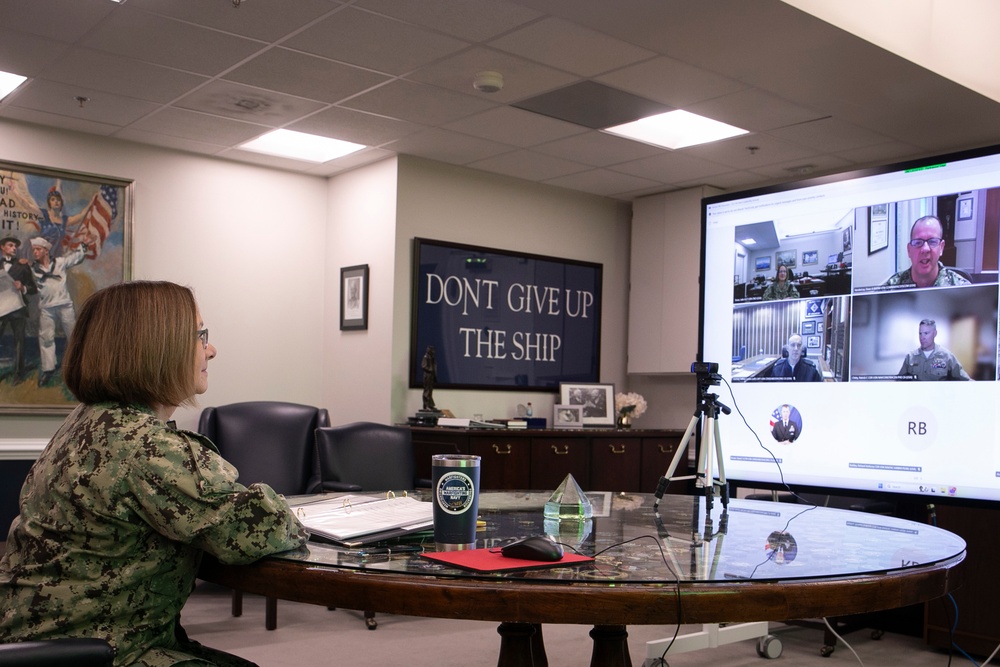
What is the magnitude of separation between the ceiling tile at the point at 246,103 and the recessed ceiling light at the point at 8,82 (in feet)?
2.44

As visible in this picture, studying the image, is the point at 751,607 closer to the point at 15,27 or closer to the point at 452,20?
the point at 452,20

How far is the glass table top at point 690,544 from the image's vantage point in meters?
1.32

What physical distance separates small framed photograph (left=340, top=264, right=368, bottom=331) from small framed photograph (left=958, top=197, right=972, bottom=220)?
3.90m

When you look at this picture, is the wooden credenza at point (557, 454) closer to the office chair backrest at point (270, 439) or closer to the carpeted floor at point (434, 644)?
the office chair backrest at point (270, 439)

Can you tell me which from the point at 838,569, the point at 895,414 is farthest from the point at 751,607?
the point at 895,414

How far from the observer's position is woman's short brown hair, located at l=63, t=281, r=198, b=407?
58.8 inches

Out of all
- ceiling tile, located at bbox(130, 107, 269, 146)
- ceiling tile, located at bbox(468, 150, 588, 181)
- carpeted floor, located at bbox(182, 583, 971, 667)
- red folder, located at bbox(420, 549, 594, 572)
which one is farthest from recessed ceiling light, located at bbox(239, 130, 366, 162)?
red folder, located at bbox(420, 549, 594, 572)

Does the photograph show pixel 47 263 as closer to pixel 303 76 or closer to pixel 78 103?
pixel 78 103

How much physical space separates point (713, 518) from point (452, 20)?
2.38 metres

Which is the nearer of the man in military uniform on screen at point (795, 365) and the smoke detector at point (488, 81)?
the man in military uniform on screen at point (795, 365)

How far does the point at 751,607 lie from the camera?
4.08 ft

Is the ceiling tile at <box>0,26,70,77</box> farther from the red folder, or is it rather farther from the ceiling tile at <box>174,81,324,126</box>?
the red folder

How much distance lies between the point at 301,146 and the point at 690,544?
4.62m

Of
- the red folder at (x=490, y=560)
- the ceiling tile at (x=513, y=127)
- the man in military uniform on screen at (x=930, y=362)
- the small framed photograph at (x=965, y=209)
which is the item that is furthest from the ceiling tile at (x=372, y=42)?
the red folder at (x=490, y=560)
